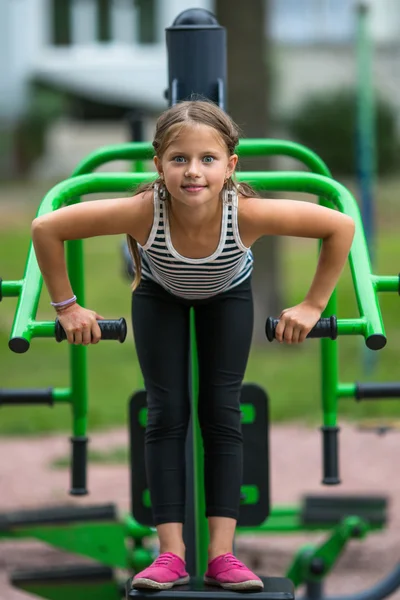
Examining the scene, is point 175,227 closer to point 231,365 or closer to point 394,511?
point 231,365

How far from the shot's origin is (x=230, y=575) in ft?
7.84

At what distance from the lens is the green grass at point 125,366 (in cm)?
634

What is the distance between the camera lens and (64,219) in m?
2.32

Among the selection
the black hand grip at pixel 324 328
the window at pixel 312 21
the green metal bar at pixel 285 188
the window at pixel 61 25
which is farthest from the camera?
the window at pixel 61 25

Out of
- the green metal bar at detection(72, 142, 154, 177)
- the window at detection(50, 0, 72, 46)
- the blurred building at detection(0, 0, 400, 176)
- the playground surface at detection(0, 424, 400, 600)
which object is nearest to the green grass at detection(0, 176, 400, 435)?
the playground surface at detection(0, 424, 400, 600)

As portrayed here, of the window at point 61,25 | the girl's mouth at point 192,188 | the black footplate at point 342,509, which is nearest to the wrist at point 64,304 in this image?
the girl's mouth at point 192,188

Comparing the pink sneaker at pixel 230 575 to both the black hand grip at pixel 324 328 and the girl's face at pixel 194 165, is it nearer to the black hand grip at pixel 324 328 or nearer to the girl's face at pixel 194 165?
the black hand grip at pixel 324 328

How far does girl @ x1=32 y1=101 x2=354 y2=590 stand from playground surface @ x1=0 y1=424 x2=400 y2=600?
66.5 inches

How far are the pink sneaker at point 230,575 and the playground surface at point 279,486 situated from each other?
170cm

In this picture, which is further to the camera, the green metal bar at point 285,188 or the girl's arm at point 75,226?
the green metal bar at point 285,188

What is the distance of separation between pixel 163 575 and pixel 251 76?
5789 mm

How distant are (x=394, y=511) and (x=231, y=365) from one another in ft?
8.17

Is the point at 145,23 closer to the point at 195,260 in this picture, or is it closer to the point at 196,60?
the point at 196,60

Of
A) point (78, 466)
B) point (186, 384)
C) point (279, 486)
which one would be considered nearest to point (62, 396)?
point (78, 466)
